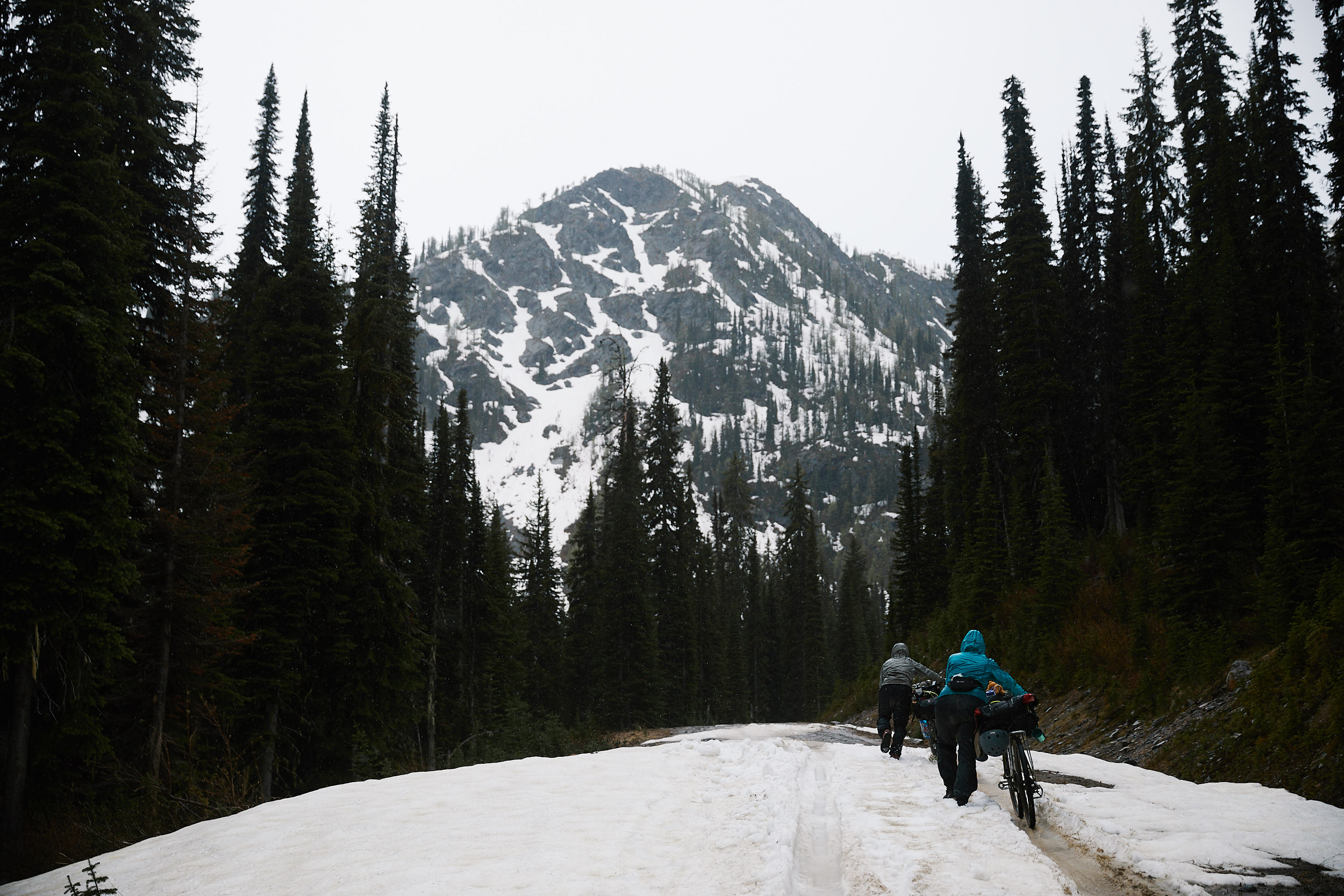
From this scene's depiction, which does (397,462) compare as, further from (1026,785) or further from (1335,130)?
(1335,130)

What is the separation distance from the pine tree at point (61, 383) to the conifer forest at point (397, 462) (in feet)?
0.22

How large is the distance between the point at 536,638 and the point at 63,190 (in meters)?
44.1

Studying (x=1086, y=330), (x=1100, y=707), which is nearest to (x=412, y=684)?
(x=1100, y=707)

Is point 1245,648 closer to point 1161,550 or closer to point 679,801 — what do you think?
point 1161,550

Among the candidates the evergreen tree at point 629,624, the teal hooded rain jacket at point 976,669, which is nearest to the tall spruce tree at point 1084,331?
the evergreen tree at point 629,624

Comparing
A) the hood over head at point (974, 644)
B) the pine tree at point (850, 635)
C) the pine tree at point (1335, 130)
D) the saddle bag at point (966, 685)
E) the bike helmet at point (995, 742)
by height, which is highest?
the pine tree at point (1335, 130)

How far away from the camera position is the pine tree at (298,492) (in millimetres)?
19969

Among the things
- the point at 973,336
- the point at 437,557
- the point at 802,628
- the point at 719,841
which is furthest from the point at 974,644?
the point at 802,628

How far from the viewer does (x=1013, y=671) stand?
25.5m

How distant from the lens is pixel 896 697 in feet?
43.5

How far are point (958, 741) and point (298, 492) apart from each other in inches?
705

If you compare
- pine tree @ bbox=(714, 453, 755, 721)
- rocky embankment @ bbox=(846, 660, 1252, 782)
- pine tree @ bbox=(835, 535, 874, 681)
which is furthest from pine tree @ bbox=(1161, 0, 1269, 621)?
pine tree @ bbox=(835, 535, 874, 681)

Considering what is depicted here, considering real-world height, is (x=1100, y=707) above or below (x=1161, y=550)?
below

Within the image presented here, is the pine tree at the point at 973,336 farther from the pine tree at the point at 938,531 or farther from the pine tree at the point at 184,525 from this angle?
the pine tree at the point at 184,525
